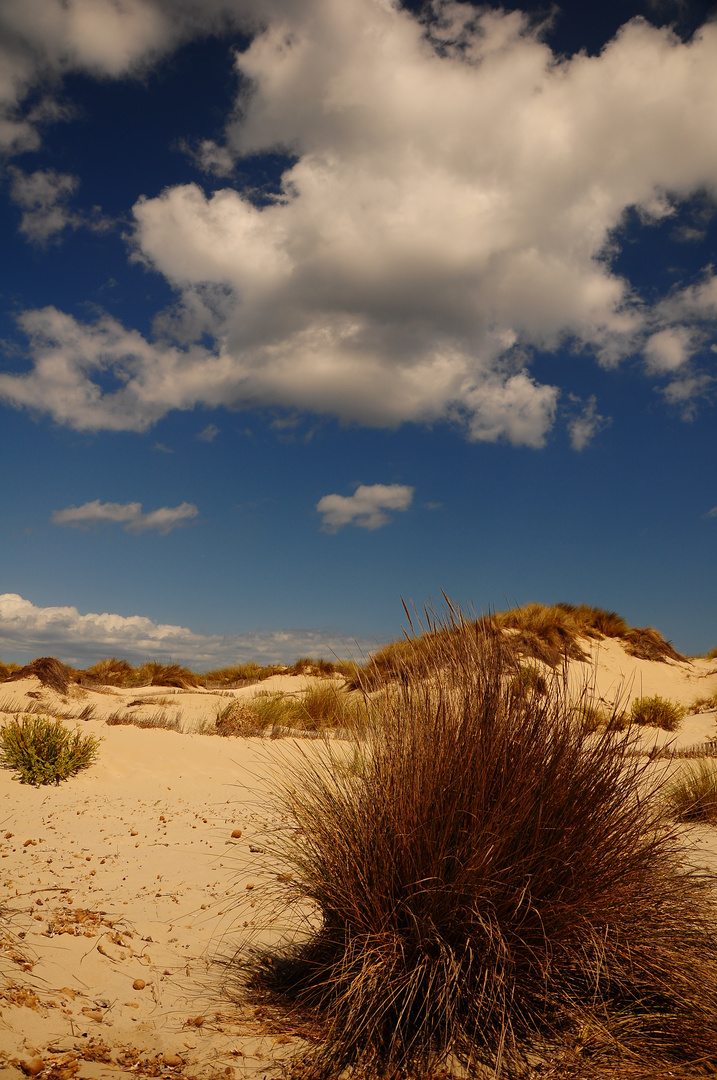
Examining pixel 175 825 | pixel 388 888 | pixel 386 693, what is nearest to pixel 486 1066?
pixel 388 888

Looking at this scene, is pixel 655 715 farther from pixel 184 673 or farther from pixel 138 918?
pixel 184 673

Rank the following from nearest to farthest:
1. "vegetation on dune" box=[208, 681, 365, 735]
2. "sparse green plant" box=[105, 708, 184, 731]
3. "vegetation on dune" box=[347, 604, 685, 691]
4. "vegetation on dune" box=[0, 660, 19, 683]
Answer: "sparse green plant" box=[105, 708, 184, 731], "vegetation on dune" box=[208, 681, 365, 735], "vegetation on dune" box=[347, 604, 685, 691], "vegetation on dune" box=[0, 660, 19, 683]

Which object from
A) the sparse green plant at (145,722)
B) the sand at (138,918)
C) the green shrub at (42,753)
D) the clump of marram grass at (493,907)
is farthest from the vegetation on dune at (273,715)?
the clump of marram grass at (493,907)

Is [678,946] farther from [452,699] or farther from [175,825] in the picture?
[175,825]

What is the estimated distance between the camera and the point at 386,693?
133 inches

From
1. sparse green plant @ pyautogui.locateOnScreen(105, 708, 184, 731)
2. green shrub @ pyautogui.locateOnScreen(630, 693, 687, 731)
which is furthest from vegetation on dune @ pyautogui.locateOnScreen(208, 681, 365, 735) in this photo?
green shrub @ pyautogui.locateOnScreen(630, 693, 687, 731)

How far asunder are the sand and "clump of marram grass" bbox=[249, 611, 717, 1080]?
Answer: 17.7 inches

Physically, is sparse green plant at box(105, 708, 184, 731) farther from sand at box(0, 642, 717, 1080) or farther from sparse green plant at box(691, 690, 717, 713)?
sparse green plant at box(691, 690, 717, 713)

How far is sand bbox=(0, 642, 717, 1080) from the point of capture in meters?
2.73

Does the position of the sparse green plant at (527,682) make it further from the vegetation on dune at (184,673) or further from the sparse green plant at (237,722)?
the vegetation on dune at (184,673)

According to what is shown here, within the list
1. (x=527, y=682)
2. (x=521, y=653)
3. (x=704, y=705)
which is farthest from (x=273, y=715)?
(x=704, y=705)

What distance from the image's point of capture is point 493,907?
2609 mm

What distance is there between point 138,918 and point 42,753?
4132 mm

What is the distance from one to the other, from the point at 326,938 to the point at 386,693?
1180 millimetres
